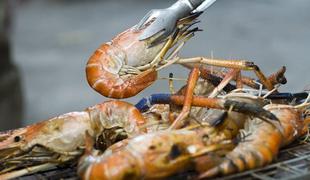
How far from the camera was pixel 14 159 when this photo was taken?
217 cm

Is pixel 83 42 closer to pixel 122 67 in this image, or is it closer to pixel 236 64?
pixel 122 67

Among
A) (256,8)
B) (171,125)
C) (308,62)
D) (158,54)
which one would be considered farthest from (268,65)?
(171,125)

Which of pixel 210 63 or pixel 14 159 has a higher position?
pixel 210 63

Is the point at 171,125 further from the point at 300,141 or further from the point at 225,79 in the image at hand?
the point at 300,141

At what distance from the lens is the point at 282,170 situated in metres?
1.90

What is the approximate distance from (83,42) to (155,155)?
5.31 m

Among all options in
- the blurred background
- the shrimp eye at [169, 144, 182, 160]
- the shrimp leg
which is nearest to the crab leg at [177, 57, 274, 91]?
the shrimp leg

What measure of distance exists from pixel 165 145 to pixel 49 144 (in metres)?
0.55

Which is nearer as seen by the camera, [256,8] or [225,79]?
[225,79]

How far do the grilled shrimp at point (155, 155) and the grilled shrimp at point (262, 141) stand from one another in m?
0.06

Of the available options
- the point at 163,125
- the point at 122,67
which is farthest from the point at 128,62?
the point at 163,125

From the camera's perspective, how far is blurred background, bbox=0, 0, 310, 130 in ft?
19.7

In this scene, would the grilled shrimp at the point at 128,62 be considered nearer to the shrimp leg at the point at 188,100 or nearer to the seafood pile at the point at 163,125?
the seafood pile at the point at 163,125

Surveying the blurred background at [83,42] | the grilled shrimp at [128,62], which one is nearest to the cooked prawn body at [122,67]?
the grilled shrimp at [128,62]
